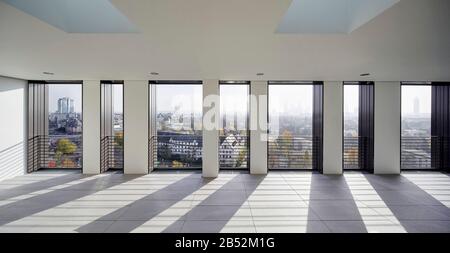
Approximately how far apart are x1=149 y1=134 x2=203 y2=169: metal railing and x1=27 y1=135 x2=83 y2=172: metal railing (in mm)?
1961

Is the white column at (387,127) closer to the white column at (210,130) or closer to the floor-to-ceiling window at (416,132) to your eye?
the floor-to-ceiling window at (416,132)

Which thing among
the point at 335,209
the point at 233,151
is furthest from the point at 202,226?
the point at 233,151

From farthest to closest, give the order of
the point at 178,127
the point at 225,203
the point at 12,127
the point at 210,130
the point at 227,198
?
1. the point at 178,127
2. the point at 210,130
3. the point at 12,127
4. the point at 227,198
5. the point at 225,203

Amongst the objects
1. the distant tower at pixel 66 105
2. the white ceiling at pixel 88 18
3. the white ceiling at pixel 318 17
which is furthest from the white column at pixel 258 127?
the distant tower at pixel 66 105

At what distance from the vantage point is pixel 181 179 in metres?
5.34

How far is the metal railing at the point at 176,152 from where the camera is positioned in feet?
20.4

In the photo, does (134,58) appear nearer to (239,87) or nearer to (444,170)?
(239,87)

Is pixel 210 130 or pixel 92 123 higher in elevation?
pixel 92 123

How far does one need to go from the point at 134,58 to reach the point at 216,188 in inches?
111

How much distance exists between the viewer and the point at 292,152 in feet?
20.5

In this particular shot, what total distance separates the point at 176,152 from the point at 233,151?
61.1 inches

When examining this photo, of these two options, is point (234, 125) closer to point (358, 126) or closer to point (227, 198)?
point (227, 198)

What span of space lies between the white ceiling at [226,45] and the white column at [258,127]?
83 centimetres
